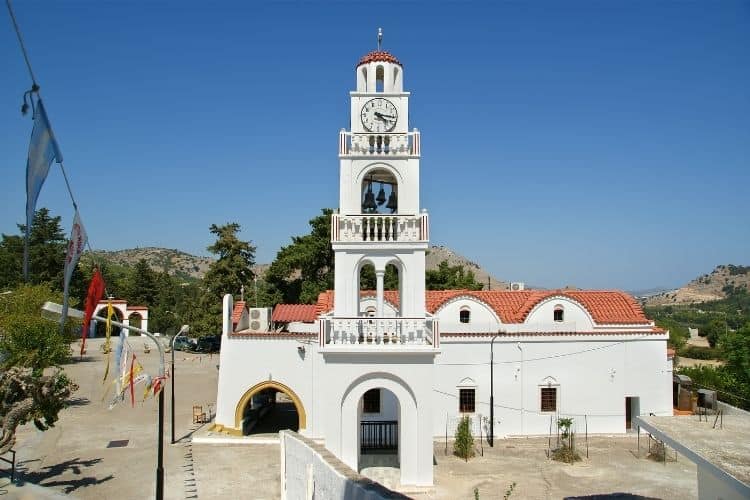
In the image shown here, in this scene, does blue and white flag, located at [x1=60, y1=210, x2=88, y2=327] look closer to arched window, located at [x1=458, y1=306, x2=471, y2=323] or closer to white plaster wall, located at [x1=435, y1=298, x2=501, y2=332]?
white plaster wall, located at [x1=435, y1=298, x2=501, y2=332]

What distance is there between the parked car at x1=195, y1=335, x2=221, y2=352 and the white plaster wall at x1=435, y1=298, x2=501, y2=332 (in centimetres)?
3175

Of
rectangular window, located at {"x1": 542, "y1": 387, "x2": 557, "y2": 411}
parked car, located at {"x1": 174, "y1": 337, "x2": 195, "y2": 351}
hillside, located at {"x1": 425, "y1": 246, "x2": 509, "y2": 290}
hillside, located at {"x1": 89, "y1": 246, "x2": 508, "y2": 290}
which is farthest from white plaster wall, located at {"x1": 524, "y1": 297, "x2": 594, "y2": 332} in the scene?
hillside, located at {"x1": 89, "y1": 246, "x2": 508, "y2": 290}

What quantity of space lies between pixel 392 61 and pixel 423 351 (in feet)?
24.0

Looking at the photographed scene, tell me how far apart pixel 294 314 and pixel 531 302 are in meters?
9.68

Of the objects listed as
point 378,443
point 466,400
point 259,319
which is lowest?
point 378,443

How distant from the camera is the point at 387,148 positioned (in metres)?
15.9

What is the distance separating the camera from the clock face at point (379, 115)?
15.8 metres

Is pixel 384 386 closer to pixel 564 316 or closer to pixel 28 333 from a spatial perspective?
pixel 564 316

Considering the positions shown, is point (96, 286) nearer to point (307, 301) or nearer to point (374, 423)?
point (374, 423)

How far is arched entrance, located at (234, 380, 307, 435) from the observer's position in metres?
22.0

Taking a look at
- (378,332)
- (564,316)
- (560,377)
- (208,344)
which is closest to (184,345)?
(208,344)

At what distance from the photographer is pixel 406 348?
47.9ft

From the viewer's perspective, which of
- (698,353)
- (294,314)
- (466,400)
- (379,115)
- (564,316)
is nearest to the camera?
(379,115)

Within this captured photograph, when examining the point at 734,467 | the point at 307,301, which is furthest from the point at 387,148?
the point at 307,301
